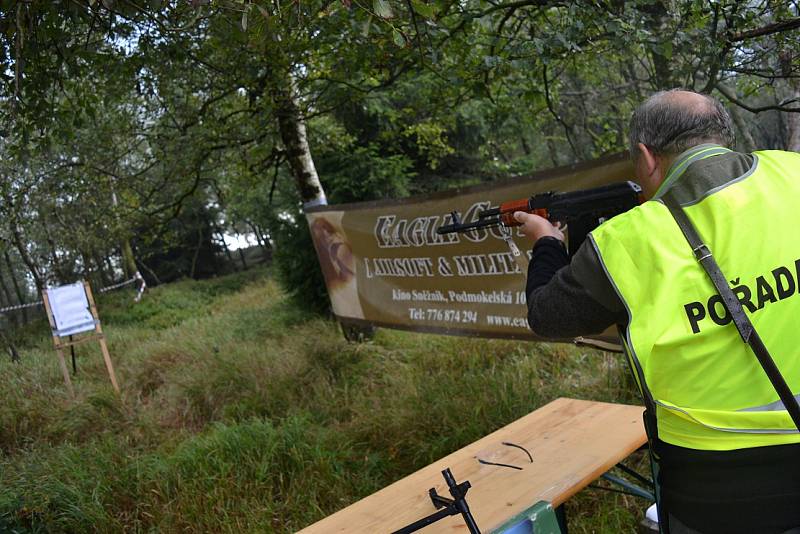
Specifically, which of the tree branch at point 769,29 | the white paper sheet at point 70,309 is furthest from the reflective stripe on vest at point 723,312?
the white paper sheet at point 70,309

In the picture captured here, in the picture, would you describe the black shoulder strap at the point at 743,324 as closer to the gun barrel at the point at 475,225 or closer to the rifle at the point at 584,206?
the rifle at the point at 584,206

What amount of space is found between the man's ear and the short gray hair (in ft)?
0.04

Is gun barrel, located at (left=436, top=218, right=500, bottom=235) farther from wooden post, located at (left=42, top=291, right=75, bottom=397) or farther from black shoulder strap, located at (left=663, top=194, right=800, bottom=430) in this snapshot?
wooden post, located at (left=42, top=291, right=75, bottom=397)

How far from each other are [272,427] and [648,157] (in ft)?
13.4

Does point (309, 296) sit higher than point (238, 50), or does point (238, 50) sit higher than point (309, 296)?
point (238, 50)

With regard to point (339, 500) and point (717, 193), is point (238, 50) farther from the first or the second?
point (717, 193)

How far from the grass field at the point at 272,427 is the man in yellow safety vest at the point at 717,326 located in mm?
1960

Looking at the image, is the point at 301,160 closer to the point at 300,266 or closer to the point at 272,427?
the point at 300,266

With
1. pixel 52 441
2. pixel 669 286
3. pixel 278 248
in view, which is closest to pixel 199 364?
pixel 52 441

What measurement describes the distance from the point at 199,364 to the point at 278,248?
101 inches

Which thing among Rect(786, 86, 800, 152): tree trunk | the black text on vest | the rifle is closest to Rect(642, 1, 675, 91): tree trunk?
Rect(786, 86, 800, 152): tree trunk

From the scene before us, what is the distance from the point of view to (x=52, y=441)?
6.19 meters

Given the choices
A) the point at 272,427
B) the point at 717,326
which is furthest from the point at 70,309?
the point at 717,326

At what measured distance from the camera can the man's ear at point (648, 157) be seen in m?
1.72
